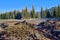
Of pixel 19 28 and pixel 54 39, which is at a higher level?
pixel 19 28

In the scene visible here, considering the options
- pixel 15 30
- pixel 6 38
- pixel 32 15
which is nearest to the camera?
pixel 6 38

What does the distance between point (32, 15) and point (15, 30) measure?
172 ft

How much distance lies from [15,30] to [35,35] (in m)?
1.64

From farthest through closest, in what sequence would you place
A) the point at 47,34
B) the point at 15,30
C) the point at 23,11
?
the point at 23,11 < the point at 47,34 < the point at 15,30

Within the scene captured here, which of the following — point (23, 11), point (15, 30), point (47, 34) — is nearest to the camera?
point (15, 30)

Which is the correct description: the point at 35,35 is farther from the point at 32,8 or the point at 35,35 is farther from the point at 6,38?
the point at 32,8

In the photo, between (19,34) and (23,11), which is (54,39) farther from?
(23,11)

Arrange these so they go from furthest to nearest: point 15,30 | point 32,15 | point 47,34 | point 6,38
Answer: point 32,15
point 47,34
point 15,30
point 6,38

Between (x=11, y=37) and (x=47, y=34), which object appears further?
(x=47, y=34)


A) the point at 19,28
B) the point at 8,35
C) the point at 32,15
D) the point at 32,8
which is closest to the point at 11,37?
the point at 8,35

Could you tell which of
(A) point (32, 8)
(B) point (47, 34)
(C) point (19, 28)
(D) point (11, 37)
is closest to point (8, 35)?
(D) point (11, 37)

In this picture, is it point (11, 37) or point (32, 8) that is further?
point (32, 8)

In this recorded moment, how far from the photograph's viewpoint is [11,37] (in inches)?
554

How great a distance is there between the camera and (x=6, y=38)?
13.9m
